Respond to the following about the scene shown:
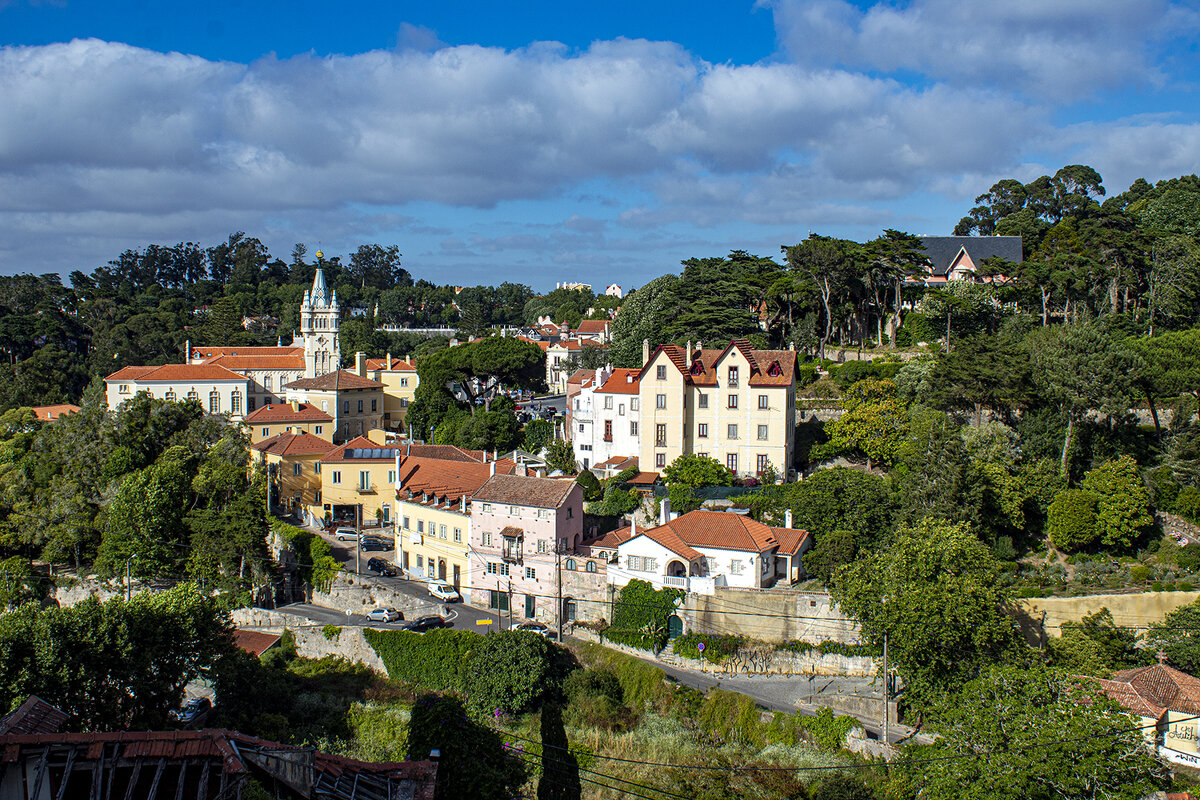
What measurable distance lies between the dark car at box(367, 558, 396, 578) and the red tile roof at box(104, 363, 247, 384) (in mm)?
31725

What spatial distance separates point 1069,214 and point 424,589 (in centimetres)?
6492

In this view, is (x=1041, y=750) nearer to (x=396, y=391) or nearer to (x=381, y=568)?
(x=381, y=568)

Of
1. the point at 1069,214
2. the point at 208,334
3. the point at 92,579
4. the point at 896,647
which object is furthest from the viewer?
the point at 208,334

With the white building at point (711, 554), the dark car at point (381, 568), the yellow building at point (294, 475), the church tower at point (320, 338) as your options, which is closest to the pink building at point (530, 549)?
the white building at point (711, 554)

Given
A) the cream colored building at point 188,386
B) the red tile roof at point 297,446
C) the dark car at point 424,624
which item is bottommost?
the dark car at point 424,624

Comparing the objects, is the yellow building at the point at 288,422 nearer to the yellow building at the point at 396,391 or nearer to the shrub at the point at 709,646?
the yellow building at the point at 396,391

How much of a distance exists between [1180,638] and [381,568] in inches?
1245

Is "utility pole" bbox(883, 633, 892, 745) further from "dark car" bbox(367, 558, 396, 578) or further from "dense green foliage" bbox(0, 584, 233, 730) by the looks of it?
"dark car" bbox(367, 558, 396, 578)

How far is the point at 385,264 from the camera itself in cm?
17412

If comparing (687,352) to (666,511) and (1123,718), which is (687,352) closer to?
(666,511)

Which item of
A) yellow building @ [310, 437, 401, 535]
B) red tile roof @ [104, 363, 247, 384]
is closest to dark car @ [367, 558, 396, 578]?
yellow building @ [310, 437, 401, 535]

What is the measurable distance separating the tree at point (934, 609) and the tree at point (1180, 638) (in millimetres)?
5315

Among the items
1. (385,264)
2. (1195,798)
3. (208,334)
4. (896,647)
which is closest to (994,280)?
(896,647)

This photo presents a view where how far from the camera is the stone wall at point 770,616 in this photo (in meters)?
34.3
